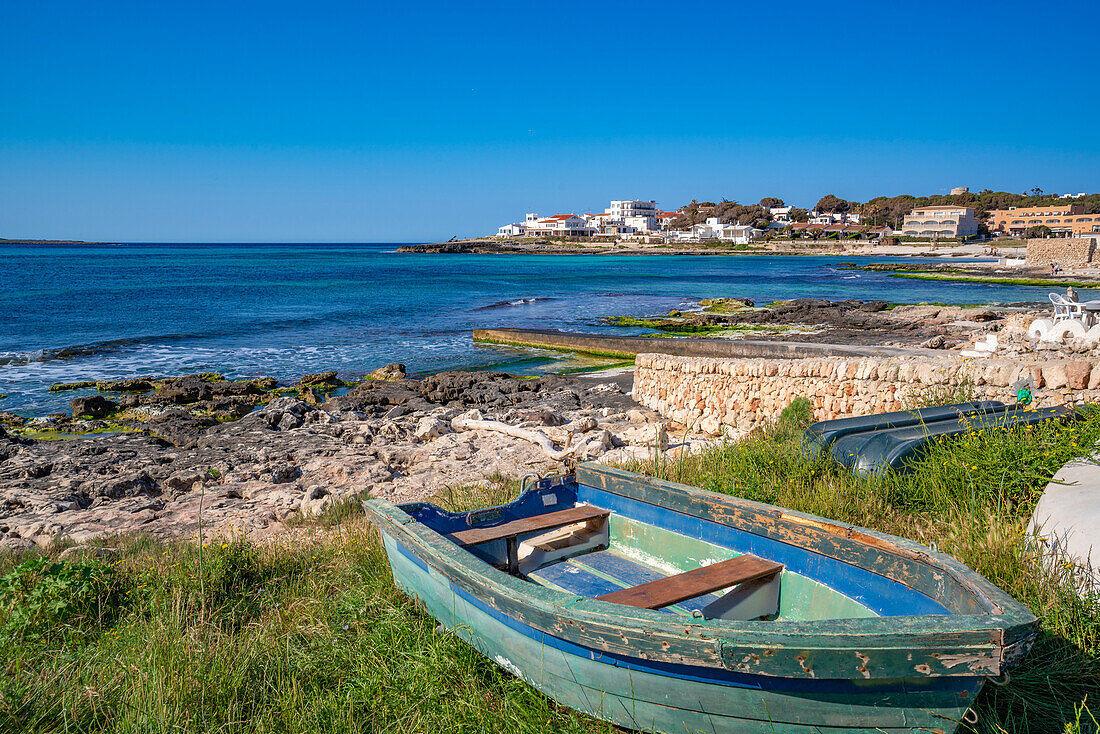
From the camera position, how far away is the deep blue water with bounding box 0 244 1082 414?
2136 cm

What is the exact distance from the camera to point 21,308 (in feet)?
120

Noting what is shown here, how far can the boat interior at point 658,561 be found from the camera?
3.48 meters

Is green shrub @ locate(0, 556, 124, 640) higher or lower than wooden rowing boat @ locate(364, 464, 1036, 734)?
lower

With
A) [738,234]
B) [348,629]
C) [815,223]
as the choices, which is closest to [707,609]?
[348,629]

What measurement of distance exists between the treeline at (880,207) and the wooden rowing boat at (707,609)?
15425 cm

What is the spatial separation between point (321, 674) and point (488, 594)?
1.11 metres

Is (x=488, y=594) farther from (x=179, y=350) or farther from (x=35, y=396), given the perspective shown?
(x=179, y=350)

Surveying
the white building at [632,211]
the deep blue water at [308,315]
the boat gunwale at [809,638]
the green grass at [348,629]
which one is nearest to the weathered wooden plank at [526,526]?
the green grass at [348,629]

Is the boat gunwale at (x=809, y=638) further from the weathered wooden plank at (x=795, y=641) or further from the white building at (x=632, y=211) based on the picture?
the white building at (x=632, y=211)

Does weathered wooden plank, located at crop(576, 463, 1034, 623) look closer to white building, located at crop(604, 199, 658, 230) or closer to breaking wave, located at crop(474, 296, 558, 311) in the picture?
breaking wave, located at crop(474, 296, 558, 311)

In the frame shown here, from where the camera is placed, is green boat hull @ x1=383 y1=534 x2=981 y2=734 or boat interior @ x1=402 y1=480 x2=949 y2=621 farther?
boat interior @ x1=402 y1=480 x2=949 y2=621

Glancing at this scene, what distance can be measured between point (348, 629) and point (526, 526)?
50.5 inches

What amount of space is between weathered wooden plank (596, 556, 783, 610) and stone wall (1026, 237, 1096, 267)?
171 ft

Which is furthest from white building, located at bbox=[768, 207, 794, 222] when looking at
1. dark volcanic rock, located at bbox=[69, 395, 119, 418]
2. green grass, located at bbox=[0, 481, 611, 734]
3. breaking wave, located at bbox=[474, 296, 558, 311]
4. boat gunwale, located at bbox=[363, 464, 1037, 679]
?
boat gunwale, located at bbox=[363, 464, 1037, 679]
